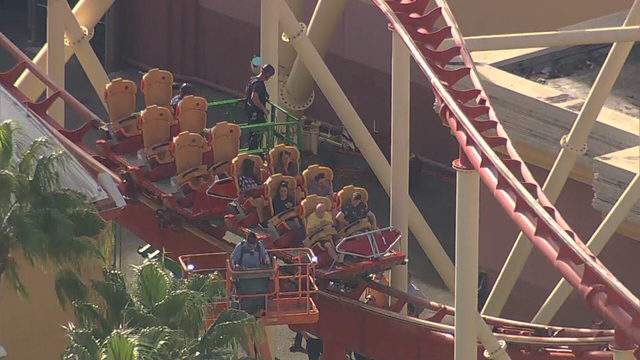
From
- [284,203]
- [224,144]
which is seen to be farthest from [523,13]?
[284,203]

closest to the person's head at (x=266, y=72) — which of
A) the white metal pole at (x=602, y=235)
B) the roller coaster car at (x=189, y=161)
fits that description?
the roller coaster car at (x=189, y=161)

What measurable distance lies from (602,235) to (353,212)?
3.04 metres

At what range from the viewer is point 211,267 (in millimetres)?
21328

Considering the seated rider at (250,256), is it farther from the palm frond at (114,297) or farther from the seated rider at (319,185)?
the palm frond at (114,297)

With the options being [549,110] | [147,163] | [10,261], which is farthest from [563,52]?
[10,261]

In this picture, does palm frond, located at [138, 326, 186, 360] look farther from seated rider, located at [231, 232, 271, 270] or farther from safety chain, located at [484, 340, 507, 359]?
safety chain, located at [484, 340, 507, 359]

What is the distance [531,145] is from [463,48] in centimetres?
340

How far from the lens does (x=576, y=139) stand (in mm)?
22031

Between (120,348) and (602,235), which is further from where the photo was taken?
(602,235)

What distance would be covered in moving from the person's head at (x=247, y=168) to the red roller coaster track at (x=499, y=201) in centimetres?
92

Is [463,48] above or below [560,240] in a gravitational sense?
above

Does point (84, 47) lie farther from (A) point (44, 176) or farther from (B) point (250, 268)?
(A) point (44, 176)

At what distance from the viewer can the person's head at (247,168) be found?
21.0 m

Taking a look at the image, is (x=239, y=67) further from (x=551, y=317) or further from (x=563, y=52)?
(x=551, y=317)
